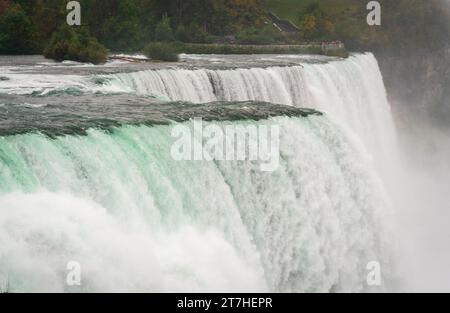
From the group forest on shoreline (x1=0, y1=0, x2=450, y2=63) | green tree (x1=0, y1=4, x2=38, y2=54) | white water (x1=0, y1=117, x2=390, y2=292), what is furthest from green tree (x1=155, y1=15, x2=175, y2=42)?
white water (x1=0, y1=117, x2=390, y2=292)

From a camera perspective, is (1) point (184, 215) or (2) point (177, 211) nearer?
(2) point (177, 211)

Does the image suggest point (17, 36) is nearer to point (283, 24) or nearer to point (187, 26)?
point (187, 26)

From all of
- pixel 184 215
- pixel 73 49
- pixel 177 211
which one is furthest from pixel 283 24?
pixel 177 211

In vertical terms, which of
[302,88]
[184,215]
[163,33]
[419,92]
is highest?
[163,33]

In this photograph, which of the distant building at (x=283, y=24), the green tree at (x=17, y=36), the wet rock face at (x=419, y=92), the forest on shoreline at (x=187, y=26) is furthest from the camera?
the distant building at (x=283, y=24)

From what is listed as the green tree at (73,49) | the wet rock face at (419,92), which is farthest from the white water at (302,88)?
the wet rock face at (419,92)

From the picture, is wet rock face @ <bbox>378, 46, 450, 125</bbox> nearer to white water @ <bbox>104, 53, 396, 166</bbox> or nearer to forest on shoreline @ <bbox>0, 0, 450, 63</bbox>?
forest on shoreline @ <bbox>0, 0, 450, 63</bbox>

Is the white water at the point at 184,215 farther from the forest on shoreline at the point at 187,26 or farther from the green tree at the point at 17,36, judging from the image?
the green tree at the point at 17,36
